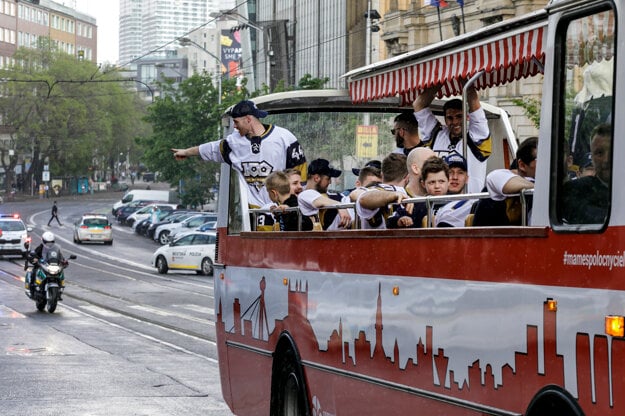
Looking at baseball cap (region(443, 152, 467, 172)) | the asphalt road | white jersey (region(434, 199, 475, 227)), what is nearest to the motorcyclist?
the asphalt road

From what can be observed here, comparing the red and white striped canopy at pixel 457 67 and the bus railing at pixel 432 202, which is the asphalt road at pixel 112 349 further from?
the red and white striped canopy at pixel 457 67

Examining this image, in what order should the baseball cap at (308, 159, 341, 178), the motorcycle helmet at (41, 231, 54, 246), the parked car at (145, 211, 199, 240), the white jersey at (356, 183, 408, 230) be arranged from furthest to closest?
the parked car at (145, 211, 199, 240), the motorcycle helmet at (41, 231, 54, 246), the baseball cap at (308, 159, 341, 178), the white jersey at (356, 183, 408, 230)

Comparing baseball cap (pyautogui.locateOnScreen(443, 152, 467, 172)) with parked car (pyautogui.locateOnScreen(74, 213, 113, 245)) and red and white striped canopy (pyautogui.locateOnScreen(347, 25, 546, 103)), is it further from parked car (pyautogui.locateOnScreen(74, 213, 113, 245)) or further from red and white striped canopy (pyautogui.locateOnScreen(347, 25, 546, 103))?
parked car (pyautogui.locateOnScreen(74, 213, 113, 245))

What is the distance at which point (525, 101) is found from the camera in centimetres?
874

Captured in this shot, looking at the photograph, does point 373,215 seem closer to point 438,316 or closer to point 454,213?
point 454,213

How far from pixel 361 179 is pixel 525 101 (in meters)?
1.19

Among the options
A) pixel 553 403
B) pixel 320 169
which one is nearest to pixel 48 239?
pixel 320 169

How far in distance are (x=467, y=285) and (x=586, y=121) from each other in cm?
123

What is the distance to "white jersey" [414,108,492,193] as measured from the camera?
883 centimetres

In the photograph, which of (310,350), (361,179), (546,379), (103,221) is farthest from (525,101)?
(103,221)

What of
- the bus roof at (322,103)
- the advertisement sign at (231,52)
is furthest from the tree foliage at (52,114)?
the bus roof at (322,103)

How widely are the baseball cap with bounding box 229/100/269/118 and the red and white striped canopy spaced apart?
1580 mm

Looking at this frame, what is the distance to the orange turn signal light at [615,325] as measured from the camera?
17.4 ft

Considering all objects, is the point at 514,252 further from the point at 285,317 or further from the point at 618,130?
the point at 285,317
